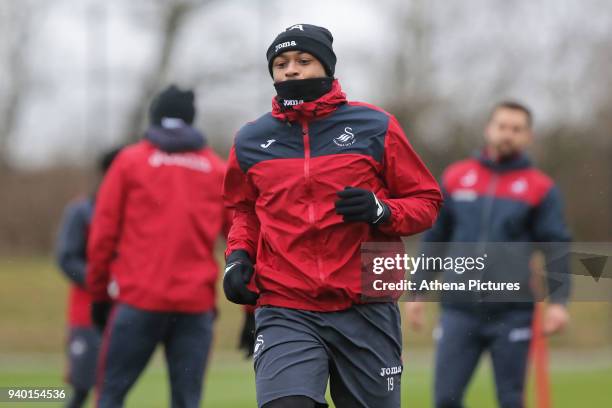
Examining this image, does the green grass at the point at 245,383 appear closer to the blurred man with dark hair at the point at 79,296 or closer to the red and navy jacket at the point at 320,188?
the blurred man with dark hair at the point at 79,296

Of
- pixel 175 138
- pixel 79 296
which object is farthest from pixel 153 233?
pixel 79 296

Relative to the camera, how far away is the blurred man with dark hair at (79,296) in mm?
9141

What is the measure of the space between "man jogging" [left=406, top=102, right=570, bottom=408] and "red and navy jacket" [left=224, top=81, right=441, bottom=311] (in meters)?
2.19

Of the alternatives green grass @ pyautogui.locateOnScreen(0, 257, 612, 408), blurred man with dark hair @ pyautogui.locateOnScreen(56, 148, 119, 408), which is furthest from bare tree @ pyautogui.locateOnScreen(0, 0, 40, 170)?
blurred man with dark hair @ pyautogui.locateOnScreen(56, 148, 119, 408)

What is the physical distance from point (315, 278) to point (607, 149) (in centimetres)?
1940

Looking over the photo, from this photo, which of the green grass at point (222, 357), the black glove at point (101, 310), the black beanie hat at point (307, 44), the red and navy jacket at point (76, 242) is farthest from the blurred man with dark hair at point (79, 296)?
the black beanie hat at point (307, 44)

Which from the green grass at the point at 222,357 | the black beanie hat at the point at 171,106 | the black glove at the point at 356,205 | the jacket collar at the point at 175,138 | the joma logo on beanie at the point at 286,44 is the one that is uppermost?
the joma logo on beanie at the point at 286,44

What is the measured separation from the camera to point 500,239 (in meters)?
7.51

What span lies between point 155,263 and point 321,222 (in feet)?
7.08

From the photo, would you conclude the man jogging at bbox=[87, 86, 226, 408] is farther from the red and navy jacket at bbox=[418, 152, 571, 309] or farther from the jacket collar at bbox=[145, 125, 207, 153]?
the red and navy jacket at bbox=[418, 152, 571, 309]

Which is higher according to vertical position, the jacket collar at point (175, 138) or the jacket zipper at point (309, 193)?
the jacket collar at point (175, 138)

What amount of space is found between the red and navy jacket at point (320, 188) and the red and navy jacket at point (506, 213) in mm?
2299

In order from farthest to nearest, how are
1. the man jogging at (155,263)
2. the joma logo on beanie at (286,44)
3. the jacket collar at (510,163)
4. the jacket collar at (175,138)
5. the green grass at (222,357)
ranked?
the green grass at (222,357), the jacket collar at (510,163), the jacket collar at (175,138), the man jogging at (155,263), the joma logo on beanie at (286,44)

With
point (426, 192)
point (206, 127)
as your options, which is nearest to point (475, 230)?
point (426, 192)
